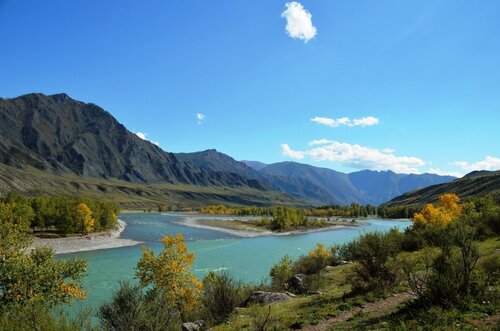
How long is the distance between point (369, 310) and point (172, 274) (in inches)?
686

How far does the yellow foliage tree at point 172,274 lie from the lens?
2857cm

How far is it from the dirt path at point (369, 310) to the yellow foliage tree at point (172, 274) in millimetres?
13479

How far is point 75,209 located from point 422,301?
317 feet

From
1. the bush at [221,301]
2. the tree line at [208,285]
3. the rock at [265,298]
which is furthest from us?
the rock at [265,298]

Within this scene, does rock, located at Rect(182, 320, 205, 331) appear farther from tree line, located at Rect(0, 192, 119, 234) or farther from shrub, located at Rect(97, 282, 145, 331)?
tree line, located at Rect(0, 192, 119, 234)

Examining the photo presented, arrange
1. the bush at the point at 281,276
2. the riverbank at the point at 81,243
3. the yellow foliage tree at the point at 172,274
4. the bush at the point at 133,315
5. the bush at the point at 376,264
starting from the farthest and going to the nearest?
the riverbank at the point at 81,243, the bush at the point at 281,276, the yellow foliage tree at the point at 172,274, the bush at the point at 376,264, the bush at the point at 133,315

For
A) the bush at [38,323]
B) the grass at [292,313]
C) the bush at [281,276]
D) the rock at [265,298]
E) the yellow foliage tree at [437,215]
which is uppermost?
the yellow foliage tree at [437,215]

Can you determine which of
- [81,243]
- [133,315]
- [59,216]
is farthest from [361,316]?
[59,216]

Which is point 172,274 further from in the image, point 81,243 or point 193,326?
point 81,243

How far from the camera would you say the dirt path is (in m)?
17.0

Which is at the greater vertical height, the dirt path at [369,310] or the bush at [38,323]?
the bush at [38,323]

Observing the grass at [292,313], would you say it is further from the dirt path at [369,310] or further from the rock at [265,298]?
the rock at [265,298]

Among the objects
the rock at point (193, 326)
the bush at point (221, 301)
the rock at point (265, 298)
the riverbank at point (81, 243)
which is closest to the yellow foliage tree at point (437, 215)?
the rock at point (265, 298)

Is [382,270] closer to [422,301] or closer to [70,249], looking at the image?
[422,301]
